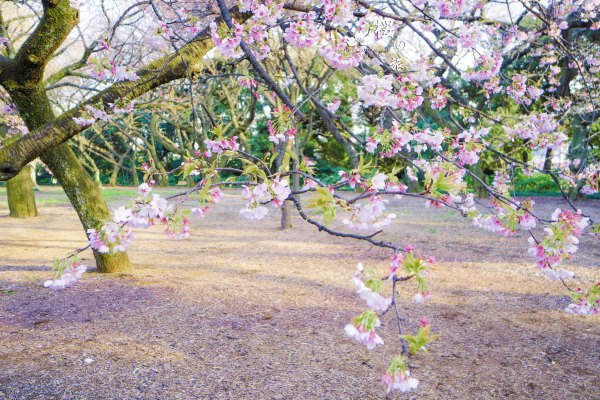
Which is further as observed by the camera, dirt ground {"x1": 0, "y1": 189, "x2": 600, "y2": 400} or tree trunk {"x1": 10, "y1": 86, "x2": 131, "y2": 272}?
tree trunk {"x1": 10, "y1": 86, "x2": 131, "y2": 272}

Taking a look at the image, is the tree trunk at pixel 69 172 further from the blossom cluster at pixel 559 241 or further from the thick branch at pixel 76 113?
the blossom cluster at pixel 559 241

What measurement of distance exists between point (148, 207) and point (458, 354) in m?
2.47

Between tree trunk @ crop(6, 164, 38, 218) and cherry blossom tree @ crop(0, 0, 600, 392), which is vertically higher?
cherry blossom tree @ crop(0, 0, 600, 392)

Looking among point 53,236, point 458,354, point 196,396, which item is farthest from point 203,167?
point 53,236

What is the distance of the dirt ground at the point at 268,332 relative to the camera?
2715 millimetres

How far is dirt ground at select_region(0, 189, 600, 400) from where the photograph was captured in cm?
271

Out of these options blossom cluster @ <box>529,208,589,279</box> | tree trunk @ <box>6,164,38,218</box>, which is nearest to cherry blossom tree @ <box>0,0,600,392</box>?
blossom cluster @ <box>529,208,589,279</box>

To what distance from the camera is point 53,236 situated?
7.96 meters

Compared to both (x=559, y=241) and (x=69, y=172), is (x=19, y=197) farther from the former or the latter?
(x=559, y=241)

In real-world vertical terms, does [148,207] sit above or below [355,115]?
below

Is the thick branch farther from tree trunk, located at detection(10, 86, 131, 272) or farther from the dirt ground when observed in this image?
the dirt ground

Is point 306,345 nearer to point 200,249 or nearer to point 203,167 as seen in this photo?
point 203,167

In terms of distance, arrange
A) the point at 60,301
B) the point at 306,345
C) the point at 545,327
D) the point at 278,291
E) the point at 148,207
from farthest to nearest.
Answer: the point at 278,291 < the point at 60,301 < the point at 545,327 < the point at 306,345 < the point at 148,207

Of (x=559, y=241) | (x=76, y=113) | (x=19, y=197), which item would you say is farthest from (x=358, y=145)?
(x=19, y=197)
